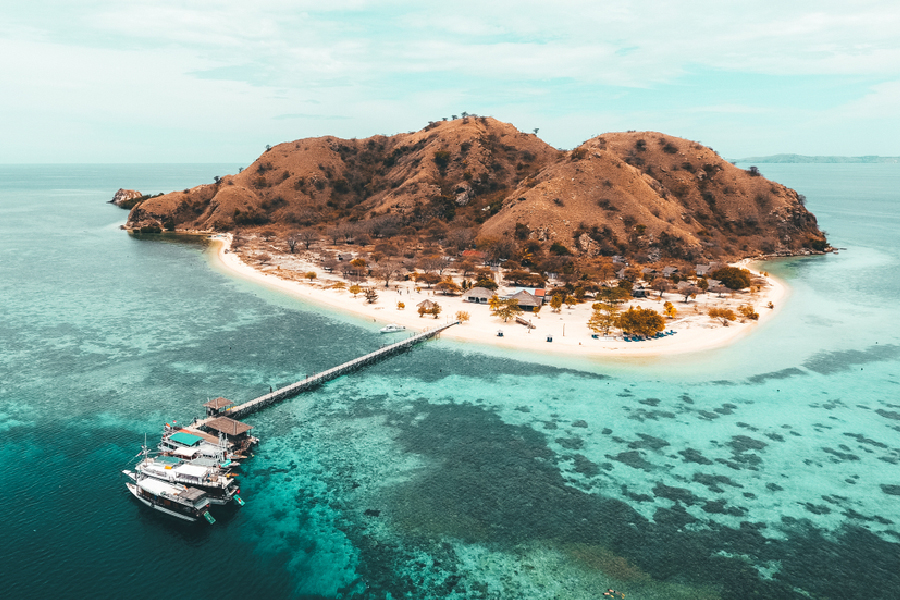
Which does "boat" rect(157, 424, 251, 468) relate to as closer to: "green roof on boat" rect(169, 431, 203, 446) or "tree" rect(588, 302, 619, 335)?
"green roof on boat" rect(169, 431, 203, 446)

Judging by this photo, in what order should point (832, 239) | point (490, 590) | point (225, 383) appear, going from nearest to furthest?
point (490, 590) < point (225, 383) < point (832, 239)

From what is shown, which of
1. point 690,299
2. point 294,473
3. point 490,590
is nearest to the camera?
point 490,590

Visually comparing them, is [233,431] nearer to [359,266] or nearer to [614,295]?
[614,295]

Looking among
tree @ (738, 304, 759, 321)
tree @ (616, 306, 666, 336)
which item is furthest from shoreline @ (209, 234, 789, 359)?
tree @ (616, 306, 666, 336)

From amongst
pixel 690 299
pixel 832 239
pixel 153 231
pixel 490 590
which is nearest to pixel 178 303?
pixel 490 590

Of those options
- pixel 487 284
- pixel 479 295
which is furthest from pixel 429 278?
pixel 479 295

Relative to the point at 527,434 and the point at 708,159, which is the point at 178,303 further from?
the point at 708,159
